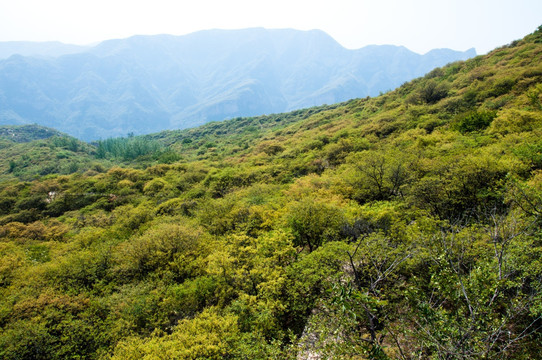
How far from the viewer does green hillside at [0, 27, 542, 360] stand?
24.6 feet

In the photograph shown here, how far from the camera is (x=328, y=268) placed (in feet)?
44.2

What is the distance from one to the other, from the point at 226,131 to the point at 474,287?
438 ft

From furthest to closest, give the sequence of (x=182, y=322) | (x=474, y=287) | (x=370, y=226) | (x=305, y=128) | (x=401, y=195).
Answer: (x=305, y=128) → (x=401, y=195) → (x=370, y=226) → (x=182, y=322) → (x=474, y=287)

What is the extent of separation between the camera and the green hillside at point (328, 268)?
7510 millimetres

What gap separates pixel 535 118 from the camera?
2542cm

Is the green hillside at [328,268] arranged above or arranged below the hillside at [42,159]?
above

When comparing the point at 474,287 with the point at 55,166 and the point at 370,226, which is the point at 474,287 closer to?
the point at 370,226

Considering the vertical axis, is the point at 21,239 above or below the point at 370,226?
below

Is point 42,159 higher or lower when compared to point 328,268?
Result: lower

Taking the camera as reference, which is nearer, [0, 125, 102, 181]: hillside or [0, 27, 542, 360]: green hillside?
[0, 27, 542, 360]: green hillside

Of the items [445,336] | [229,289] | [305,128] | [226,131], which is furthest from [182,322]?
[226,131]

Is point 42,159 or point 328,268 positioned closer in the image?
point 328,268

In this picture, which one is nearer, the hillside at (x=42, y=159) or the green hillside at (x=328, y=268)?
the green hillside at (x=328, y=268)

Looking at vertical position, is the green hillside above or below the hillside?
above
